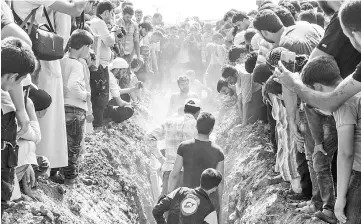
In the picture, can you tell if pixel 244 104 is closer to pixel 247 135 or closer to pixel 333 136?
pixel 247 135

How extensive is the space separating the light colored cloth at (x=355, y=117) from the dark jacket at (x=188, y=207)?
219 centimetres

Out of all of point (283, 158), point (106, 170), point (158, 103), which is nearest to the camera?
point (283, 158)

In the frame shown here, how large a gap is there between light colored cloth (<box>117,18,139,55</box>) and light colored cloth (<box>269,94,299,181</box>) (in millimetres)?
8003

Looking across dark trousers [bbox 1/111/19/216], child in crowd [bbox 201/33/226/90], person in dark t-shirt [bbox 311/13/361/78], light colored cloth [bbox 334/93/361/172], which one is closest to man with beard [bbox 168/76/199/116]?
person in dark t-shirt [bbox 311/13/361/78]

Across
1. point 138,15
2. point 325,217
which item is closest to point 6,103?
point 325,217

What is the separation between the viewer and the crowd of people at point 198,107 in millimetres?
5117

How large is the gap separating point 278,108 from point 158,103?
13.3 meters

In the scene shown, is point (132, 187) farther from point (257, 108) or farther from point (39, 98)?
point (39, 98)

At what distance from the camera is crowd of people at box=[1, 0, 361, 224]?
512 cm

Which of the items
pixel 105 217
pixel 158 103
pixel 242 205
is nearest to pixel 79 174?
pixel 105 217

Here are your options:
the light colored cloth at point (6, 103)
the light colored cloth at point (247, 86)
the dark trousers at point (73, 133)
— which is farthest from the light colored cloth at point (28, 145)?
the light colored cloth at point (247, 86)

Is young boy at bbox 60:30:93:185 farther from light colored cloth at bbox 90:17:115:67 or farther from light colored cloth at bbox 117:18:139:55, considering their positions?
light colored cloth at bbox 117:18:139:55

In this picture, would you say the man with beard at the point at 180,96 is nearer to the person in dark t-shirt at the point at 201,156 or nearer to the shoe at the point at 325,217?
the person in dark t-shirt at the point at 201,156

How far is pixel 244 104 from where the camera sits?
11.8 metres
